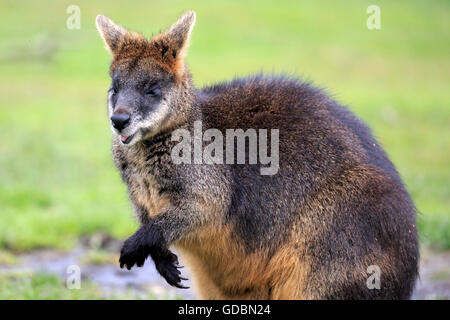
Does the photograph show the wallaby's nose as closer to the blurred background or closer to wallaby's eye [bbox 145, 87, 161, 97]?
wallaby's eye [bbox 145, 87, 161, 97]

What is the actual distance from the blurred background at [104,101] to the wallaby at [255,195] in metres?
1.65

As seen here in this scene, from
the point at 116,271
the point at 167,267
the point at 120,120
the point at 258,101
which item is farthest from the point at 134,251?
the point at 116,271

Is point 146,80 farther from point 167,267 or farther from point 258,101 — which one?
point 167,267

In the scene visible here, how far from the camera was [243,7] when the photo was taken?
2791 centimetres

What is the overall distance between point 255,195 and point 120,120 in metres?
1.38

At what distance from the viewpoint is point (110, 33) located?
5902 millimetres

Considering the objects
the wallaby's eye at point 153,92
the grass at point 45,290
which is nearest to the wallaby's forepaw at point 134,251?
the wallaby's eye at point 153,92

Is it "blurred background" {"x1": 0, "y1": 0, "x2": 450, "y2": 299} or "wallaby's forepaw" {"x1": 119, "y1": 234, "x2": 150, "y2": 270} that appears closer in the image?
"wallaby's forepaw" {"x1": 119, "y1": 234, "x2": 150, "y2": 270}

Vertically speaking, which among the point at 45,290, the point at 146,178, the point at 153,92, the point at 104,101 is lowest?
the point at 45,290

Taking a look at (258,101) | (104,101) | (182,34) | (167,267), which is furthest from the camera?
(104,101)

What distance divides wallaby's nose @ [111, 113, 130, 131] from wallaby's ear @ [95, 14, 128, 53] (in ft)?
2.84

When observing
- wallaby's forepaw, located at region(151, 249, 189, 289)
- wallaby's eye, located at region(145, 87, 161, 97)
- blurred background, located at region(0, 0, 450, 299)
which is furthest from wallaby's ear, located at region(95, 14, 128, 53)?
blurred background, located at region(0, 0, 450, 299)

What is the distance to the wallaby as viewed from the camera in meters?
5.60
